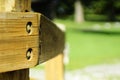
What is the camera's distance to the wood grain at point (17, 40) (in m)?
1.91

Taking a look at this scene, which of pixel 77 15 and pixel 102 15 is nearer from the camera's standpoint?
pixel 77 15

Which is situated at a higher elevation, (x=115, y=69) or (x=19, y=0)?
(x=19, y=0)

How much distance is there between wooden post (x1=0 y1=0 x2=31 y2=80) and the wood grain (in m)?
0.03

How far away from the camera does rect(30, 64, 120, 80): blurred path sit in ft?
35.2

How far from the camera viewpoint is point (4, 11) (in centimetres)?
197

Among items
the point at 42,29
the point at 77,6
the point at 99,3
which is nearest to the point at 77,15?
the point at 77,6

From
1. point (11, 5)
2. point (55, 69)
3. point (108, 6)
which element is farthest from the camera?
point (108, 6)

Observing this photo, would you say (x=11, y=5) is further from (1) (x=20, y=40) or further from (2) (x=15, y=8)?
(1) (x=20, y=40)

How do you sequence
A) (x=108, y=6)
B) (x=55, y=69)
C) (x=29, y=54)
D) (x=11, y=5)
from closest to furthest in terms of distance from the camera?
1. (x=11, y=5)
2. (x=29, y=54)
3. (x=55, y=69)
4. (x=108, y=6)

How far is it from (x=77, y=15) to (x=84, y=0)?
2437 millimetres

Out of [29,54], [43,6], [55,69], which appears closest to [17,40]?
[29,54]

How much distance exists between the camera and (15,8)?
1987 mm

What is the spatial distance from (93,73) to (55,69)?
681 cm

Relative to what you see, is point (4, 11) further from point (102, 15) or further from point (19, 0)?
point (102, 15)
